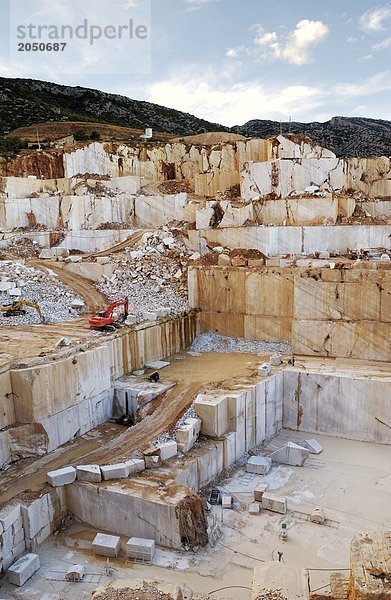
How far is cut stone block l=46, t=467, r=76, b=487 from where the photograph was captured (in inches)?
361

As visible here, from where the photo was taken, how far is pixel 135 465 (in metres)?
9.61

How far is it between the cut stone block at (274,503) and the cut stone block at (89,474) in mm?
3381

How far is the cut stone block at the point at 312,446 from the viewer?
40.2 feet

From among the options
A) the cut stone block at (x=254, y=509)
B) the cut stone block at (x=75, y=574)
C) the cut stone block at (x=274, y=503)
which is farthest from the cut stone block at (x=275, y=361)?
the cut stone block at (x=75, y=574)

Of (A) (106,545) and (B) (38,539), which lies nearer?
(A) (106,545)

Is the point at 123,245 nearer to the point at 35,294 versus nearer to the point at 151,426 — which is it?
the point at 35,294

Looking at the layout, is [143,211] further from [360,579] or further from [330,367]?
[360,579]

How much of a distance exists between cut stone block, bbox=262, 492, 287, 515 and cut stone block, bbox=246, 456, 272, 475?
1.23 m

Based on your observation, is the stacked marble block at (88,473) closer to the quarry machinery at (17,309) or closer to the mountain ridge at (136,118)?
the quarry machinery at (17,309)

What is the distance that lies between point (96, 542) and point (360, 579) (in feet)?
19.1

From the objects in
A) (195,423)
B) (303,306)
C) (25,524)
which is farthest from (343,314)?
(25,524)

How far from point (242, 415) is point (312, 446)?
1.99 m

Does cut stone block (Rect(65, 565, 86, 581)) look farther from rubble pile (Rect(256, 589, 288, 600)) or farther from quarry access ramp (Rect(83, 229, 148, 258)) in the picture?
quarry access ramp (Rect(83, 229, 148, 258))

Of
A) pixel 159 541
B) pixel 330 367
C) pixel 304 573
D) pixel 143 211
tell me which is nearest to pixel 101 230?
pixel 143 211
